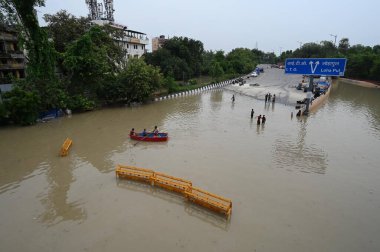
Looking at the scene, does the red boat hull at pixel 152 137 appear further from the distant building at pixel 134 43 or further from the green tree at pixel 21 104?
the distant building at pixel 134 43

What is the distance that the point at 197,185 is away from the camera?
42.3 feet

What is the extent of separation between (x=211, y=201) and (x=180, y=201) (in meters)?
1.62

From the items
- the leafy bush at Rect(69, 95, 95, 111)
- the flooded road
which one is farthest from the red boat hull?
the leafy bush at Rect(69, 95, 95, 111)

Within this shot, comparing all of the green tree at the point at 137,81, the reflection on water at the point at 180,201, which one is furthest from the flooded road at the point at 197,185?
the green tree at the point at 137,81

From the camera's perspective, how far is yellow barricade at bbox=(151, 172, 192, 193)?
39.6 feet

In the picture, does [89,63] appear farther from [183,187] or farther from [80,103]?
[183,187]

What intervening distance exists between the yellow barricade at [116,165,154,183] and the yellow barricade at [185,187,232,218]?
2715mm

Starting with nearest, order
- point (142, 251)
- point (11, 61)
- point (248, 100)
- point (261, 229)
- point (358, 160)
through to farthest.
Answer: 1. point (142, 251)
2. point (261, 229)
3. point (358, 160)
4. point (11, 61)
5. point (248, 100)

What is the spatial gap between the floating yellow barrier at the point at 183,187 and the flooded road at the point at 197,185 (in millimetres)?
354

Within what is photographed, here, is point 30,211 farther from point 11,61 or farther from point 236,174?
point 11,61

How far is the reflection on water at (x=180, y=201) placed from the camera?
33.5 ft

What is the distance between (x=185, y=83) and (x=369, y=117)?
3281 cm

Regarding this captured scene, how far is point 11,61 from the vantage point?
1212 inches

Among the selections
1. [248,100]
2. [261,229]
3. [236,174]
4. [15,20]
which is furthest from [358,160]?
[15,20]
